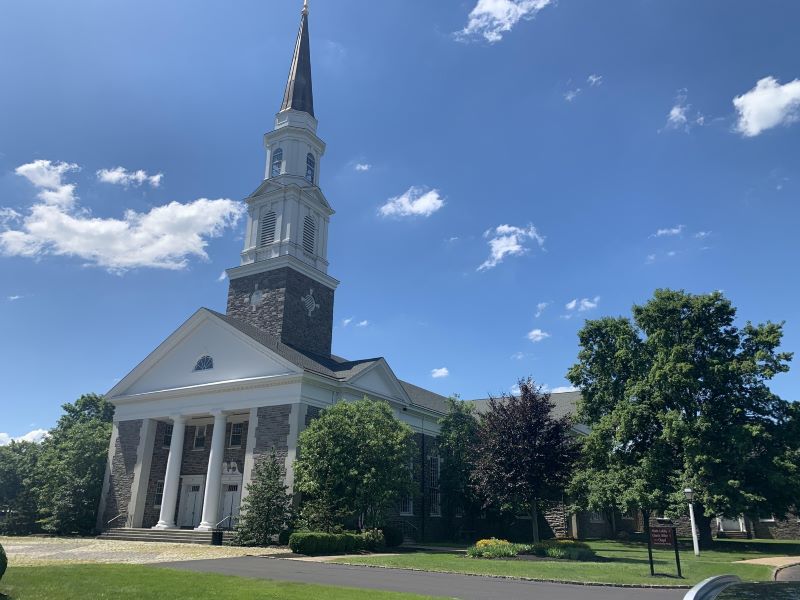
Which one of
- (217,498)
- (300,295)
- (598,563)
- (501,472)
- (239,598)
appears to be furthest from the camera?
(300,295)

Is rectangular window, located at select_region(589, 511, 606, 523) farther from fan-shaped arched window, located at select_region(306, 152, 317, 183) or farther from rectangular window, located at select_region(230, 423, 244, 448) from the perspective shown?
fan-shaped arched window, located at select_region(306, 152, 317, 183)

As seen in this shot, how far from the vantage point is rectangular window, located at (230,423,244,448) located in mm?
31391

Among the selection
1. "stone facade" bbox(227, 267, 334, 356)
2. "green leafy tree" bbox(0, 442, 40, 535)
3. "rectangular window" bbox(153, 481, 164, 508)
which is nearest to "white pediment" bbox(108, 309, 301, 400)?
"stone facade" bbox(227, 267, 334, 356)

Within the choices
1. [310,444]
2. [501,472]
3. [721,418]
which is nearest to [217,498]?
[310,444]

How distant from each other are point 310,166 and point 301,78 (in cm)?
673

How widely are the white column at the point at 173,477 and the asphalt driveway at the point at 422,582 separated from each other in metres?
12.9

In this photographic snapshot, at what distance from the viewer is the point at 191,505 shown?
104 ft

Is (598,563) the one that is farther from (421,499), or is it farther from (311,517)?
(421,499)

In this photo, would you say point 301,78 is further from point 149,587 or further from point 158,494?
point 149,587

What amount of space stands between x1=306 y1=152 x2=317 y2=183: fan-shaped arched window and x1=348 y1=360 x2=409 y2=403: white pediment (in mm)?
13705

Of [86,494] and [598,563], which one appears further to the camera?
[86,494]

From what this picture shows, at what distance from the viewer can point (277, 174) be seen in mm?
38719

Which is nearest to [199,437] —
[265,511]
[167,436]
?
[167,436]

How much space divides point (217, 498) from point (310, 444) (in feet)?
20.4
